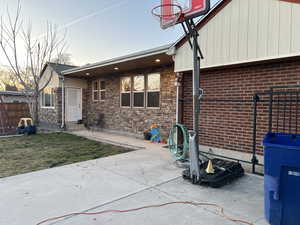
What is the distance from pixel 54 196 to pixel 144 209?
1.37m

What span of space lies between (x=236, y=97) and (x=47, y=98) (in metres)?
10.7

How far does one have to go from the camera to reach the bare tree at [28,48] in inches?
382

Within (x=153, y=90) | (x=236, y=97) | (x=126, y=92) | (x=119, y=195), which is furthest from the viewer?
(x=126, y=92)

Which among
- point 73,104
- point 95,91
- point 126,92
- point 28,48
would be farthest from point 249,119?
point 28,48

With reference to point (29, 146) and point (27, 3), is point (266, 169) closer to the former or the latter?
point (29, 146)

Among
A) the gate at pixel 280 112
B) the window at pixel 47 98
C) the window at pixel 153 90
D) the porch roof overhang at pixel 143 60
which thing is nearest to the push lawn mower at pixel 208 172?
the gate at pixel 280 112

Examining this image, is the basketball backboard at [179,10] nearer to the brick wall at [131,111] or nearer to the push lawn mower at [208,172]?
the push lawn mower at [208,172]

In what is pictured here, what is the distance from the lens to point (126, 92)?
28.2ft

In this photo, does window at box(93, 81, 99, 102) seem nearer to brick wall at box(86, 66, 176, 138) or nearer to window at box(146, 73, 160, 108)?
brick wall at box(86, 66, 176, 138)

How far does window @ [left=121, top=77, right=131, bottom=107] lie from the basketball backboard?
4.56m

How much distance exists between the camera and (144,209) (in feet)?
8.22

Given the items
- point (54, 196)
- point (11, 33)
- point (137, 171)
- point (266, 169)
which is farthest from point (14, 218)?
point (11, 33)

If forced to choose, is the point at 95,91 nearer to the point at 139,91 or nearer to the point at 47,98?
the point at 139,91

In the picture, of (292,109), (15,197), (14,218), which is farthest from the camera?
(292,109)
